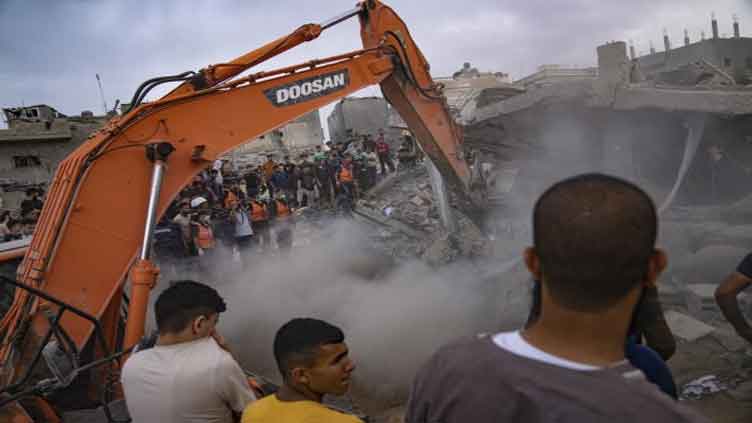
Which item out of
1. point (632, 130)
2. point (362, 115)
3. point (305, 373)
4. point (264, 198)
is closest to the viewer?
point (305, 373)

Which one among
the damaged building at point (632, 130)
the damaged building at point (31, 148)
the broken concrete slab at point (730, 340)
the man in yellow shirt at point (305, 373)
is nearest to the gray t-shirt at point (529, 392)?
the man in yellow shirt at point (305, 373)

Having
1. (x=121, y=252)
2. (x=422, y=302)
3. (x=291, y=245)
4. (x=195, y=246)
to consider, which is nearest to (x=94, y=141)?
(x=121, y=252)

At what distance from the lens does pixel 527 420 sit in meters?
1.03

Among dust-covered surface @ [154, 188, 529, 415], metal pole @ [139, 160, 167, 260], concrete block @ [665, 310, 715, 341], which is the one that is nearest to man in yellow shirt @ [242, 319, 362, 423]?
metal pole @ [139, 160, 167, 260]

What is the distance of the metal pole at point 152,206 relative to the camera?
342 centimetres

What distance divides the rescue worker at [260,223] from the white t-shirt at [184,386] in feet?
26.9

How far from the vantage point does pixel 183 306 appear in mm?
2275

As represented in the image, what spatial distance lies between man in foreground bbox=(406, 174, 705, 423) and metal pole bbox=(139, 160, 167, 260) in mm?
2843

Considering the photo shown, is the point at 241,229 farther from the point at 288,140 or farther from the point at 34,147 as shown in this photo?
the point at 288,140

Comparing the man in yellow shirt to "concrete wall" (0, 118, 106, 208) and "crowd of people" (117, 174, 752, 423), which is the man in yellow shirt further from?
"concrete wall" (0, 118, 106, 208)

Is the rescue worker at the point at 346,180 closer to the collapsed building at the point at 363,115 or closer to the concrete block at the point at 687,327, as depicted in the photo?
the collapsed building at the point at 363,115

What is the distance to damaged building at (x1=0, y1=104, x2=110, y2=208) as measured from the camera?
20781 mm

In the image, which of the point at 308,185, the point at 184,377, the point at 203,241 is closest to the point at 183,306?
the point at 184,377

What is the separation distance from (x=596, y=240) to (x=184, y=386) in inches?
69.3
